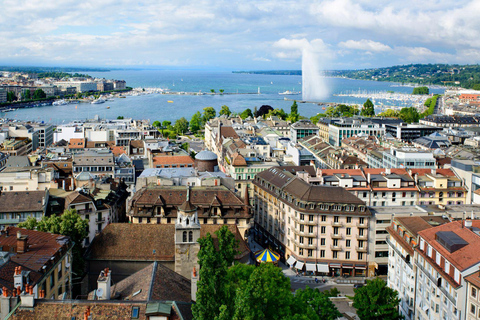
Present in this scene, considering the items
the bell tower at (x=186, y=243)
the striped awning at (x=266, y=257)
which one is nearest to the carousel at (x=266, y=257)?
the striped awning at (x=266, y=257)

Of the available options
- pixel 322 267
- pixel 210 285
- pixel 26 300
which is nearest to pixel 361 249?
pixel 322 267

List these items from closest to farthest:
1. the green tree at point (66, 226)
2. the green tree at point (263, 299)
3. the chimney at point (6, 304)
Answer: the chimney at point (6, 304) → the green tree at point (263, 299) → the green tree at point (66, 226)

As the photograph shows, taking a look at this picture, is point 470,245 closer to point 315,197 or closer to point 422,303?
point 422,303

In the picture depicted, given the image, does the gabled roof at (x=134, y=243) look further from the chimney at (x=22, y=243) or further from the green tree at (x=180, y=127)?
the green tree at (x=180, y=127)

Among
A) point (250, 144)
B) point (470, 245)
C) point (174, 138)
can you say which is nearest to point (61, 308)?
point (470, 245)

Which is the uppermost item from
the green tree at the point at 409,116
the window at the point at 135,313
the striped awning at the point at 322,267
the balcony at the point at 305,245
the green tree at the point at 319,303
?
the green tree at the point at 409,116

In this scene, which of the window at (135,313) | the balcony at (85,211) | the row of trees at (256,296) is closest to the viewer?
the window at (135,313)

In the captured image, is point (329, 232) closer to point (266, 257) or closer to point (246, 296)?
point (266, 257)

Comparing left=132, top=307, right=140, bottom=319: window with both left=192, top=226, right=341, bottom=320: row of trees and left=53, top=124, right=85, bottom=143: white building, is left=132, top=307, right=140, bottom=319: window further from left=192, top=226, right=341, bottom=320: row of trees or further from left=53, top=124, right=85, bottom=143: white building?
left=53, top=124, right=85, bottom=143: white building
